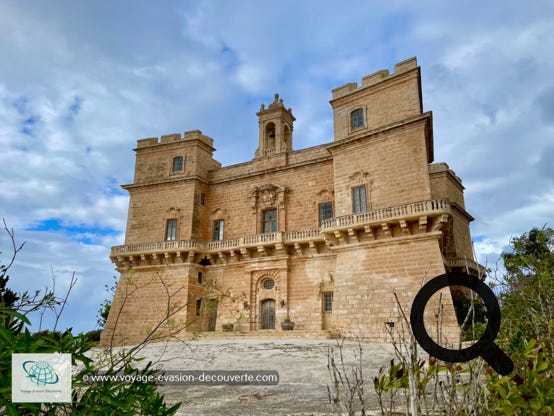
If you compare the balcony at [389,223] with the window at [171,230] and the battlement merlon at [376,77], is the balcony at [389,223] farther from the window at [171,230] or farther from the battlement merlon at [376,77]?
the window at [171,230]

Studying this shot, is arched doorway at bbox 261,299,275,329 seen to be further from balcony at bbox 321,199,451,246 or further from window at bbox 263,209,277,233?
balcony at bbox 321,199,451,246

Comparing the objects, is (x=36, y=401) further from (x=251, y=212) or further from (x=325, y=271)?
(x=251, y=212)

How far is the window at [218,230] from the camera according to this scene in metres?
22.1

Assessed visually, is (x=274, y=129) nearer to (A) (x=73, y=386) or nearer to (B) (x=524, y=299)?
(B) (x=524, y=299)

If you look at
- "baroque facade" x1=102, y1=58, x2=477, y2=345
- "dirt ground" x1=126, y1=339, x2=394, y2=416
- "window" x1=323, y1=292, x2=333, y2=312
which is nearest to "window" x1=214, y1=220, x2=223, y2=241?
"baroque facade" x1=102, y1=58, x2=477, y2=345

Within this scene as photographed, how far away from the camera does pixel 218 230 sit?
22.3 m

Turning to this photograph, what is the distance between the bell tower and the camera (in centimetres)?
2308

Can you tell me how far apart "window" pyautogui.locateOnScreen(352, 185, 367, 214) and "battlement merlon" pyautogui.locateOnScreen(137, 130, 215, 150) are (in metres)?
10.5

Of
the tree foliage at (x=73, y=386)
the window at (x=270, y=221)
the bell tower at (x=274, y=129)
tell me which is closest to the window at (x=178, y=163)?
the bell tower at (x=274, y=129)

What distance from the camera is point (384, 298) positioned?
48.3 feet

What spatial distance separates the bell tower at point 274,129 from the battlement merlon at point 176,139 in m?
3.21

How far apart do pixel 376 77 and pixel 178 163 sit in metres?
Answer: 12.2

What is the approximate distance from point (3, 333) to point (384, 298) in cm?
1426

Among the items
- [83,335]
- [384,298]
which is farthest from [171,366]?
[384,298]
